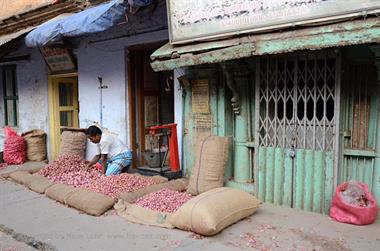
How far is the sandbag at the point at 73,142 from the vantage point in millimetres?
7758

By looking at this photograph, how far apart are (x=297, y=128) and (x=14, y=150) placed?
22.7 feet

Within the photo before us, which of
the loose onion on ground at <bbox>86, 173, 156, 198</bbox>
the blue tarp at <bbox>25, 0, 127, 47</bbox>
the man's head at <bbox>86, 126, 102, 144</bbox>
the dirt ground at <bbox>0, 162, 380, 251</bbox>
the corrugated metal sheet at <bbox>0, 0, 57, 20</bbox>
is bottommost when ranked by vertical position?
the dirt ground at <bbox>0, 162, 380, 251</bbox>

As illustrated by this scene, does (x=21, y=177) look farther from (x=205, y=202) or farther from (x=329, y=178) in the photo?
(x=329, y=178)

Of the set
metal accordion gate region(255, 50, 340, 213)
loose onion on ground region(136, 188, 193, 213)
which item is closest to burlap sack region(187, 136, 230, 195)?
loose onion on ground region(136, 188, 193, 213)

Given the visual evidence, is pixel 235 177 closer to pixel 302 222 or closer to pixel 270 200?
pixel 270 200

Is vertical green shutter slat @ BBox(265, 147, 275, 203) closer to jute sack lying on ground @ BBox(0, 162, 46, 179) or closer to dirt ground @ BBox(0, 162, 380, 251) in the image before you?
dirt ground @ BBox(0, 162, 380, 251)

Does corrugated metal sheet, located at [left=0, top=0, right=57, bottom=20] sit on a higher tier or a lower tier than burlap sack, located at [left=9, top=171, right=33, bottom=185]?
higher

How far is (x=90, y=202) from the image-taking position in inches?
198

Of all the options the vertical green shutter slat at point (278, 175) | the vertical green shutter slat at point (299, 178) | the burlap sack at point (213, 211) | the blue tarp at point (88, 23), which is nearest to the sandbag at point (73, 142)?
the blue tarp at point (88, 23)

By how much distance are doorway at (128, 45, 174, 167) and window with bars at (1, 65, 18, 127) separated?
16.8 feet

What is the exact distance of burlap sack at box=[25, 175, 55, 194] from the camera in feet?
20.1

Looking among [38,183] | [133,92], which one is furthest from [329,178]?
[38,183]

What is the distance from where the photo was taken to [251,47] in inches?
169

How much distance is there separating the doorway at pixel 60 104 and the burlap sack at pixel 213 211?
5.98m
